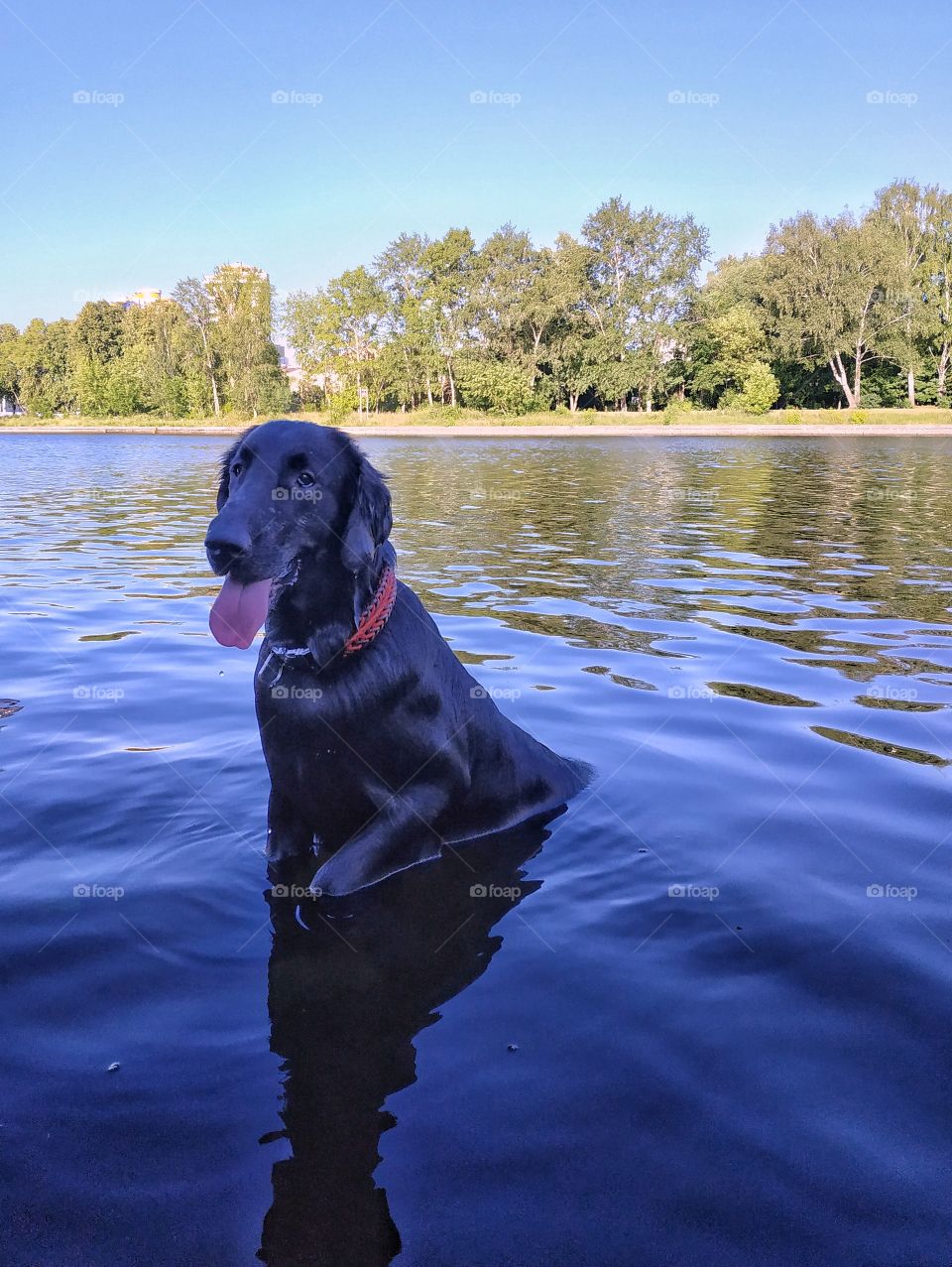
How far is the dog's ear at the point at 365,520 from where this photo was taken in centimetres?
411

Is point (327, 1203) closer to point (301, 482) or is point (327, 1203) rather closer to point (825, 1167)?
point (825, 1167)

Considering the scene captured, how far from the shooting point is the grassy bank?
76188 mm

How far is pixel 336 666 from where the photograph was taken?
4.30 meters

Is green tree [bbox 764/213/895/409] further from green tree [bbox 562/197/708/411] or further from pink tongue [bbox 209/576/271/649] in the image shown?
pink tongue [bbox 209/576/271/649]

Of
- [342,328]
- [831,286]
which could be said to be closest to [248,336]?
[342,328]

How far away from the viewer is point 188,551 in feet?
54.5

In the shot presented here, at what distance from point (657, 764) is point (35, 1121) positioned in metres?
4.32

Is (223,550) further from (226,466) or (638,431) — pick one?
(638,431)

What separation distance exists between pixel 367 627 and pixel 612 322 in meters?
92.8

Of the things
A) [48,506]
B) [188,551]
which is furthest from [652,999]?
[48,506]
